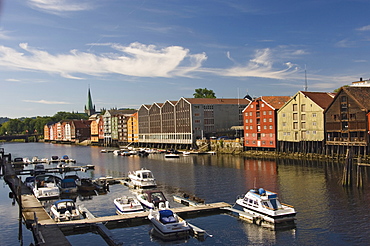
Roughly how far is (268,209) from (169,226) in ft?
28.4

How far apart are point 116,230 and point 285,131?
207 ft

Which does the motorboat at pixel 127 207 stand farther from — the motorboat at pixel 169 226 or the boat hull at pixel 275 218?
the boat hull at pixel 275 218

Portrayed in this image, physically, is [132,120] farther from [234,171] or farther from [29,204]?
[29,204]

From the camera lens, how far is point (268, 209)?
31406mm

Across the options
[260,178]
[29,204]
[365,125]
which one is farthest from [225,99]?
[29,204]

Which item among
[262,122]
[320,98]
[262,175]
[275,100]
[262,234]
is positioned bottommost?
[262,234]

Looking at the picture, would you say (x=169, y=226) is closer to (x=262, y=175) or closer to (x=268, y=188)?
(x=268, y=188)

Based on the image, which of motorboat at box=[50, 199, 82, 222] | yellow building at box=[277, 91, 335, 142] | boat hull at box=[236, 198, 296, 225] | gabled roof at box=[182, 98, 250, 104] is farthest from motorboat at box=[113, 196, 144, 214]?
gabled roof at box=[182, 98, 250, 104]

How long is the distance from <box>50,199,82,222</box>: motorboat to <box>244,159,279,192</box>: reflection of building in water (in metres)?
22.0

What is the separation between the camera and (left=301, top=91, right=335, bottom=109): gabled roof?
80.2m

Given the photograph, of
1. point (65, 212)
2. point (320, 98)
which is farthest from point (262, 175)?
point (65, 212)

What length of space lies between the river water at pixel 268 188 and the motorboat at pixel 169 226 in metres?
0.74

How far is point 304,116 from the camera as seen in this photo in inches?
3250

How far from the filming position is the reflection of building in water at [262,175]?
49.4 m
